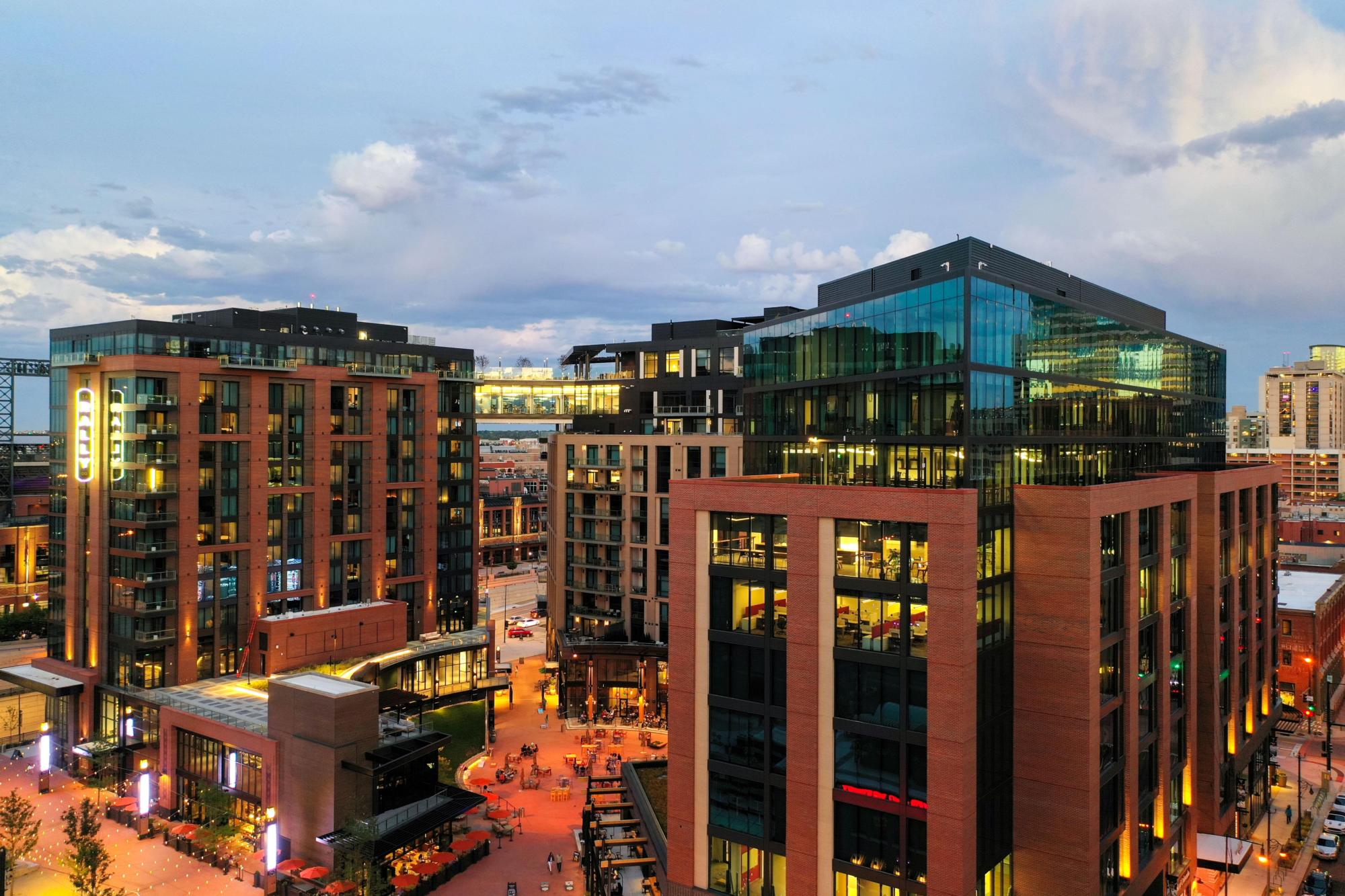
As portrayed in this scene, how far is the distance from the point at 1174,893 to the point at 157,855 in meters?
65.8

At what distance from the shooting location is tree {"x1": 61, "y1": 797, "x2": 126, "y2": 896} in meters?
48.8

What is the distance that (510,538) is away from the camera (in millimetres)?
196625

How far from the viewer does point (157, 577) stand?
73.6 metres

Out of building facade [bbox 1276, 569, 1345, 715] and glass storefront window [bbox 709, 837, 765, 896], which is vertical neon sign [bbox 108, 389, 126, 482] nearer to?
glass storefront window [bbox 709, 837, 765, 896]

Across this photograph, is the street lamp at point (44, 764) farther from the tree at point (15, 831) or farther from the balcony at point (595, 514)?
the balcony at point (595, 514)

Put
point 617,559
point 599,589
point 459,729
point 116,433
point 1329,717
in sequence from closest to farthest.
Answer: point 116,433
point 1329,717
point 459,729
point 617,559
point 599,589

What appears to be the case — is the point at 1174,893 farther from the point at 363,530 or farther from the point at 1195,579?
the point at 363,530

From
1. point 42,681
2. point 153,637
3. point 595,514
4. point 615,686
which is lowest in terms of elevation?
point 615,686

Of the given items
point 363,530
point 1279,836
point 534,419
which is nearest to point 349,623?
point 363,530

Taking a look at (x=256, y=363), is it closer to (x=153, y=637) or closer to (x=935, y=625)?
(x=153, y=637)

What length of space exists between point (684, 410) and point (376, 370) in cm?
3297

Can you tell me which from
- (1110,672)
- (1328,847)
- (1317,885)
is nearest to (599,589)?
(1110,672)

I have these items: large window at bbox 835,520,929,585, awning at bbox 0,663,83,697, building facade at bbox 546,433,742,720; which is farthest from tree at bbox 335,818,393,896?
awning at bbox 0,663,83,697

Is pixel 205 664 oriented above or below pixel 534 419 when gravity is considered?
below
